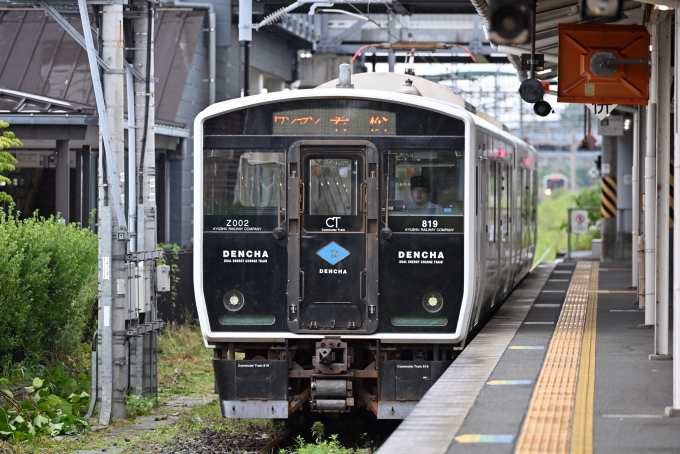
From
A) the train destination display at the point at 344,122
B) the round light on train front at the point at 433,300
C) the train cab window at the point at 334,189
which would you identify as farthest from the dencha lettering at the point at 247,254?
the round light on train front at the point at 433,300

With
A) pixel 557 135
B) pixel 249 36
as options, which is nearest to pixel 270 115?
pixel 249 36

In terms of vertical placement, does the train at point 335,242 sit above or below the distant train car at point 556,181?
below

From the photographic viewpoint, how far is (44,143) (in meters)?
17.3

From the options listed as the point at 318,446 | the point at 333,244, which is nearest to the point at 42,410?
the point at 318,446

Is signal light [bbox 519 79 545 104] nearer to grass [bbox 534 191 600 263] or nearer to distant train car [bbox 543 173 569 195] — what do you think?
Answer: grass [bbox 534 191 600 263]

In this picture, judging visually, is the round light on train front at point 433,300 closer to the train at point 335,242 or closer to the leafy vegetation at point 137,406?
the train at point 335,242

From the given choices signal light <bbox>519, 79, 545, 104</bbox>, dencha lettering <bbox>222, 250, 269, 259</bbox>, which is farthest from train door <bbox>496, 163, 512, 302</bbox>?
dencha lettering <bbox>222, 250, 269, 259</bbox>

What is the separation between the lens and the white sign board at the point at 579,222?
31.1 m

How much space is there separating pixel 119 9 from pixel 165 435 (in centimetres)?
412

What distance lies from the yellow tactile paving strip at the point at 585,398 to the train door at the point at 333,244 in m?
1.90

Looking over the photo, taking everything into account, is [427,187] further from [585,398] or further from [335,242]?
[585,398]

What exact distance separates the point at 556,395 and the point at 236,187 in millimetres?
3588

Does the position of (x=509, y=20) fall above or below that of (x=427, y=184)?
above

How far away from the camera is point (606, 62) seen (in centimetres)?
1105
